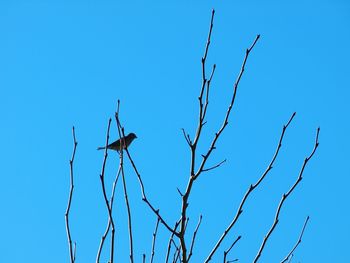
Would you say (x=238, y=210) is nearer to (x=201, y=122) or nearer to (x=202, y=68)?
(x=201, y=122)

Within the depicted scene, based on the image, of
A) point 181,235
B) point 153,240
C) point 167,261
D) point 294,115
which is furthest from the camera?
point 153,240

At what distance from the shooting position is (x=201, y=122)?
2619mm

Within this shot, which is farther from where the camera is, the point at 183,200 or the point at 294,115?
the point at 294,115

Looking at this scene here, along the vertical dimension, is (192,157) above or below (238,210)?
above

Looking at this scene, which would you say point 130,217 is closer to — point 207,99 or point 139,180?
point 139,180

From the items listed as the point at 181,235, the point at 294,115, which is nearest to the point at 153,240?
the point at 181,235

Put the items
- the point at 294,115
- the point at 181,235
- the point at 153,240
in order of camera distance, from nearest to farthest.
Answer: the point at 181,235 → the point at 294,115 → the point at 153,240

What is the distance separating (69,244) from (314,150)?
1.40 meters

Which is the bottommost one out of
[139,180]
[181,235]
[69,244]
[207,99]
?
[181,235]

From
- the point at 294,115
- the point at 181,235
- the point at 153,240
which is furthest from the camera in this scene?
the point at 153,240

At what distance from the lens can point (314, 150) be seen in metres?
2.72

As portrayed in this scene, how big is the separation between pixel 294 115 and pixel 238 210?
22.4 inches

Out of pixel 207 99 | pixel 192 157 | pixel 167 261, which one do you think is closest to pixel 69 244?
pixel 167 261

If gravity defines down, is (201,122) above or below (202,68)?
below
